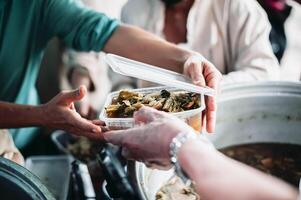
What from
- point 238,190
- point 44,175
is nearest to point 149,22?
point 44,175

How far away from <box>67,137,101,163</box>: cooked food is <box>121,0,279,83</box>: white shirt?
664 mm

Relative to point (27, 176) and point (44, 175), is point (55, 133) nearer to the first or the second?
point (44, 175)

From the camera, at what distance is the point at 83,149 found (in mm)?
2301

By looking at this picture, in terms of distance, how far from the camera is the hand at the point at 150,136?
3.44 feet

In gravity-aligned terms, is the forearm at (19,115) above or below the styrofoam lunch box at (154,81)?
below

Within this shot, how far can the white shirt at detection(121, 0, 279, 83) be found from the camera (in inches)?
85.7

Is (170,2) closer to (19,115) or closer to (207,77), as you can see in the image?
(207,77)

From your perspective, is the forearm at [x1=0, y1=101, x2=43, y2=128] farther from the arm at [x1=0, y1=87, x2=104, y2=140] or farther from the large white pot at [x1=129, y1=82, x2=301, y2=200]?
the large white pot at [x1=129, y1=82, x2=301, y2=200]

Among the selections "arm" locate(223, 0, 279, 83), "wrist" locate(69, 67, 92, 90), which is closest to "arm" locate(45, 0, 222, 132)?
"wrist" locate(69, 67, 92, 90)

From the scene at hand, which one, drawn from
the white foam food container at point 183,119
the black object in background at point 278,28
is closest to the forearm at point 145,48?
the white foam food container at point 183,119

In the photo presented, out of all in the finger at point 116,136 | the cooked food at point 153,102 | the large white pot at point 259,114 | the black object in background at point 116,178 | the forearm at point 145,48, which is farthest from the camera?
the large white pot at point 259,114

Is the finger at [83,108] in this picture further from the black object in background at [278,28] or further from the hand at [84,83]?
the black object in background at [278,28]

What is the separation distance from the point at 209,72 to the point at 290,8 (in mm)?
1267

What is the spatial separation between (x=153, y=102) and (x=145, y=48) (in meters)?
0.44
